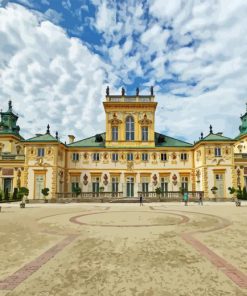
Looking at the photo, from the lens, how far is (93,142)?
4044cm

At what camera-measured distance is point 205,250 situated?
25.6 feet

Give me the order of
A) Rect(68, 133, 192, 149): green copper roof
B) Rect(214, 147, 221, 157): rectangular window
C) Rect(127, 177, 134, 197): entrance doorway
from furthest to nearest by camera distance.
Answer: Rect(68, 133, 192, 149): green copper roof, Rect(127, 177, 134, 197): entrance doorway, Rect(214, 147, 221, 157): rectangular window

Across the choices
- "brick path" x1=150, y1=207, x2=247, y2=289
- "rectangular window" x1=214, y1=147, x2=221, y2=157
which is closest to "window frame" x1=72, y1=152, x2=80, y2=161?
"rectangular window" x1=214, y1=147, x2=221, y2=157

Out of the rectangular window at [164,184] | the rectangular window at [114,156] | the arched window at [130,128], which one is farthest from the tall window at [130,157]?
the rectangular window at [164,184]

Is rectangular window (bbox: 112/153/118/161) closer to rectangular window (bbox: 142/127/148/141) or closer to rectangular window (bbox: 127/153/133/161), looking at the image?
rectangular window (bbox: 127/153/133/161)

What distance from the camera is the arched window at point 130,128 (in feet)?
130

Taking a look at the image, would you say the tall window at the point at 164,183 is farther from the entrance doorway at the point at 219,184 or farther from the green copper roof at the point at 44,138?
the green copper roof at the point at 44,138

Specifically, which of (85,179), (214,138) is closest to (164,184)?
(214,138)

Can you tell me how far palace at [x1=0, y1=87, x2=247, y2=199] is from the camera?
35.3 m

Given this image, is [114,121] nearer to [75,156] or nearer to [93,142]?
[93,142]

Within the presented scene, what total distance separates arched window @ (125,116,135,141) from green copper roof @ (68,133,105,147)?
4534 millimetres

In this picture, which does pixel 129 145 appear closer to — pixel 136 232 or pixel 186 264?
pixel 136 232

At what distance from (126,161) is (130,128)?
19.5 feet

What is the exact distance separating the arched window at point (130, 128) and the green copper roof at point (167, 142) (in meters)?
4.38
